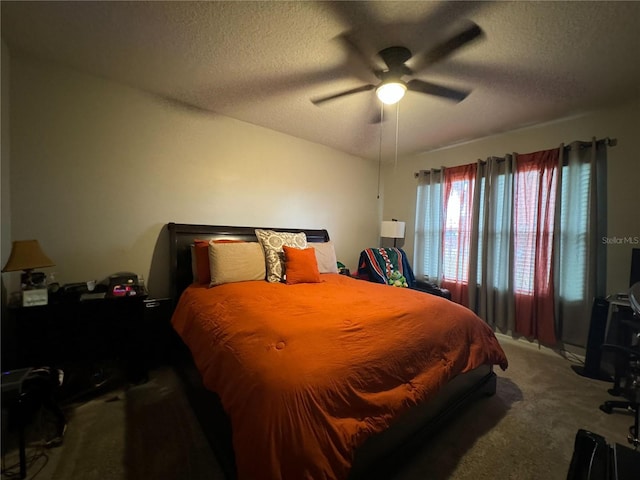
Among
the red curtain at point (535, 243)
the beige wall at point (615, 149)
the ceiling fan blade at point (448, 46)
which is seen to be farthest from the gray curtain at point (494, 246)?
the ceiling fan blade at point (448, 46)

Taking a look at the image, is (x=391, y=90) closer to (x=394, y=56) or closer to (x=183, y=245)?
(x=394, y=56)

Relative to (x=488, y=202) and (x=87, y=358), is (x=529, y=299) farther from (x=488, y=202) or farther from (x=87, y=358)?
(x=87, y=358)

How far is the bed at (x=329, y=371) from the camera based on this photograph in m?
0.90

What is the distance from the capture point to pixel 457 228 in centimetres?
352

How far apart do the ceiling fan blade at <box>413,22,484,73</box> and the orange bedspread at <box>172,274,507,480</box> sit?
172 centimetres

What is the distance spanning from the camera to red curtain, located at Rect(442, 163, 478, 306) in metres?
3.40

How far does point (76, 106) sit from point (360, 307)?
277 centimetres

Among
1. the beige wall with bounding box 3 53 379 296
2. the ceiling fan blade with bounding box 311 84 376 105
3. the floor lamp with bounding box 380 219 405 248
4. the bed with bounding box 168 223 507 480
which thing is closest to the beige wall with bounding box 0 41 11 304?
the beige wall with bounding box 3 53 379 296

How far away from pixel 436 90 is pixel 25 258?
3.22 metres

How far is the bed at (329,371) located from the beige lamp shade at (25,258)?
0.91 m

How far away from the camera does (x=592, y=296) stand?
8.16 ft

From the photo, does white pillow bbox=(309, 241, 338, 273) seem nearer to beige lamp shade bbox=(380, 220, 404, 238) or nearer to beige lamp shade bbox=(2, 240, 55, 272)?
beige lamp shade bbox=(380, 220, 404, 238)

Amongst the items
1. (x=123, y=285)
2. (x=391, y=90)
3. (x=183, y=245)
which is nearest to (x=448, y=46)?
(x=391, y=90)

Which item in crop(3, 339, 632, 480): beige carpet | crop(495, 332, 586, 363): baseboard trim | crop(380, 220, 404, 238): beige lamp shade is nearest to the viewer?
crop(3, 339, 632, 480): beige carpet
